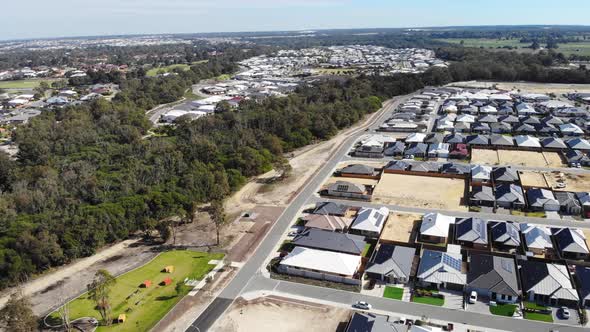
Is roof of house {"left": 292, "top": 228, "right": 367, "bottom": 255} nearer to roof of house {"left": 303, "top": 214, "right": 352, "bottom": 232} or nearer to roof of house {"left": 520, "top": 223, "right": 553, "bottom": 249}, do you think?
roof of house {"left": 303, "top": 214, "right": 352, "bottom": 232}

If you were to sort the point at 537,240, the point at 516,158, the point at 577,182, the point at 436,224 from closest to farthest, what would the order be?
1. the point at 537,240
2. the point at 436,224
3. the point at 577,182
4. the point at 516,158

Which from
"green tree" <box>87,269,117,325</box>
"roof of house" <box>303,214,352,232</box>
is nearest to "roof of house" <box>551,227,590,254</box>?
"roof of house" <box>303,214,352,232</box>

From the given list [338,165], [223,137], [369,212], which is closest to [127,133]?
[223,137]

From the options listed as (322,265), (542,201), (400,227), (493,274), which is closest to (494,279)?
(493,274)

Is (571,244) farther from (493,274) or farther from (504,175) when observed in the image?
(504,175)

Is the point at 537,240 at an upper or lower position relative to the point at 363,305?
upper

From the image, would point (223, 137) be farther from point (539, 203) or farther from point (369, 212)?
point (539, 203)
